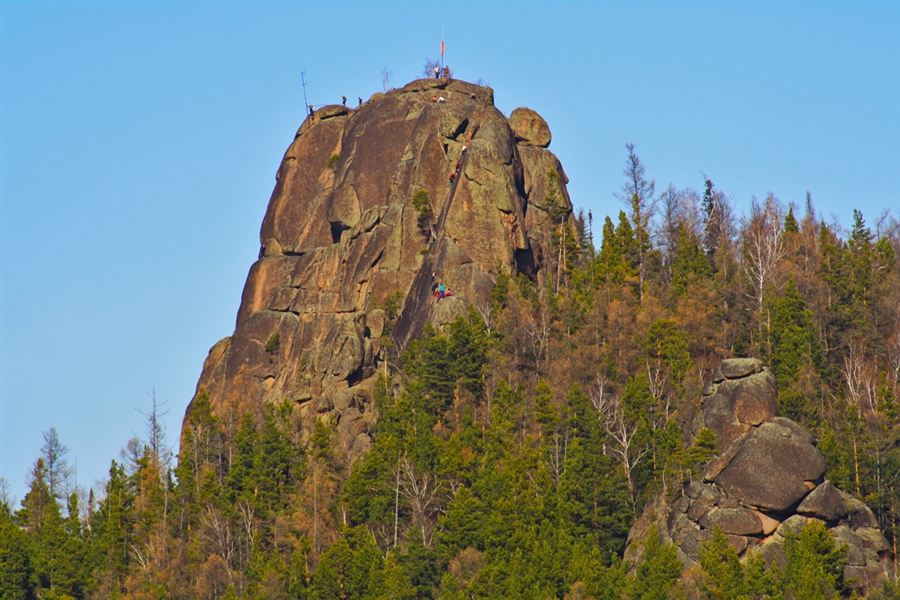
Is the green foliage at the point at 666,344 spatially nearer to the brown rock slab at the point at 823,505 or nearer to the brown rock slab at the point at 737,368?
the brown rock slab at the point at 737,368

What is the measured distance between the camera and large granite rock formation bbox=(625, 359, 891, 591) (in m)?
69.8

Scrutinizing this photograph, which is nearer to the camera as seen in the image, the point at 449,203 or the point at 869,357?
the point at 869,357

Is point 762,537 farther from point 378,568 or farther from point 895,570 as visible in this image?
point 378,568

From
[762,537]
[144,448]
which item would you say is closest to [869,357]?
[762,537]

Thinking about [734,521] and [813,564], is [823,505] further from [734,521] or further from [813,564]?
[813,564]

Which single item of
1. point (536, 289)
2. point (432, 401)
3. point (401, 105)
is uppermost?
Answer: point (401, 105)

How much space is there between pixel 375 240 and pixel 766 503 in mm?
42037

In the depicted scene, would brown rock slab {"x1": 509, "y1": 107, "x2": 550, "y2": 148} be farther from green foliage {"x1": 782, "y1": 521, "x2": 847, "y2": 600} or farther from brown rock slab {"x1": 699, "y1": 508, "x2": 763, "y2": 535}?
green foliage {"x1": 782, "y1": 521, "x2": 847, "y2": 600}

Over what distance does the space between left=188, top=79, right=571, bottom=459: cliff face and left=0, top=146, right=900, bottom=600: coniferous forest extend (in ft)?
9.06

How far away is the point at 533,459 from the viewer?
78.7m

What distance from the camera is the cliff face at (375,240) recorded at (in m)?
97.1

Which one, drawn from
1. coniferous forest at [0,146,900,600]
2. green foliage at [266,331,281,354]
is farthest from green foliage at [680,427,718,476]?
green foliage at [266,331,281,354]

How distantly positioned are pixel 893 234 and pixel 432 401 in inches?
2312

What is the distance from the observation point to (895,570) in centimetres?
7050
